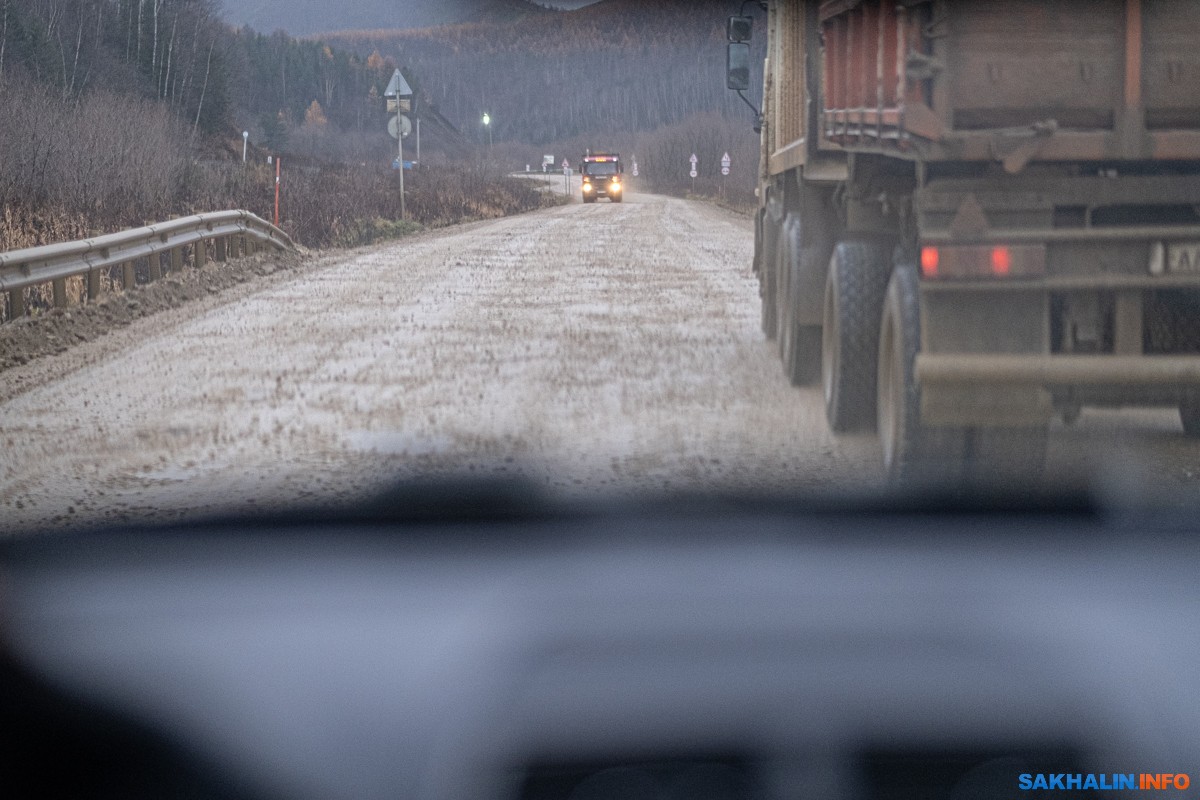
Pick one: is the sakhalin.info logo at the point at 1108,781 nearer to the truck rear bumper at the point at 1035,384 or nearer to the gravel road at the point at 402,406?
the truck rear bumper at the point at 1035,384

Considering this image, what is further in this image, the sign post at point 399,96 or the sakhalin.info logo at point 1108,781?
the sign post at point 399,96

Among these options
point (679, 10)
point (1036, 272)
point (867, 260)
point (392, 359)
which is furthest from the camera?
point (392, 359)

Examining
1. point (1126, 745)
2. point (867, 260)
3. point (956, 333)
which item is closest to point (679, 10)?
point (956, 333)

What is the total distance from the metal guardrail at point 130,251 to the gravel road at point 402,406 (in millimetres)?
666

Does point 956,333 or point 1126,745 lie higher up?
point 956,333

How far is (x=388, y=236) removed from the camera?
2803 cm

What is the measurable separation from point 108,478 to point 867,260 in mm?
3594

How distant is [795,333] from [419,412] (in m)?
2.25

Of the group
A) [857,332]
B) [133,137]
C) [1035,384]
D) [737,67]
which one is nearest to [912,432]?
[1035,384]

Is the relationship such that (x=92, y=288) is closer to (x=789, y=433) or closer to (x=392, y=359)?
(x=392, y=359)

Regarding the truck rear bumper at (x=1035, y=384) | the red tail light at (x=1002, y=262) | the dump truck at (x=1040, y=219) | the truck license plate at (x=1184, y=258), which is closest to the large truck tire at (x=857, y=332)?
the dump truck at (x=1040, y=219)

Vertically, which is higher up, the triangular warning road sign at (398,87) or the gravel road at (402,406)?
the triangular warning road sign at (398,87)

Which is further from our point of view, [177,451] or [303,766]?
[177,451]

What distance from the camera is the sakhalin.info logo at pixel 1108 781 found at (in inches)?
99.1
